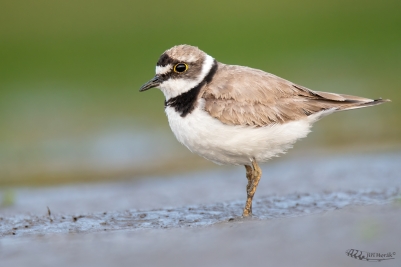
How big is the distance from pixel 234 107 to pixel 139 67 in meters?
9.89

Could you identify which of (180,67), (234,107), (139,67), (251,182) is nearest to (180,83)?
(180,67)

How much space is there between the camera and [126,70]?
1538 cm

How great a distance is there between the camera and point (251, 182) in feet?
21.1

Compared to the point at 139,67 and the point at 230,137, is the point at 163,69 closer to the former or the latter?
the point at 230,137

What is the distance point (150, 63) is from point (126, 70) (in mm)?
660

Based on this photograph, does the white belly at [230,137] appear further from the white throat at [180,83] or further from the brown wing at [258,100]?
the white throat at [180,83]

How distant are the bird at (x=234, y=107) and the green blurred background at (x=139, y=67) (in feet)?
10.3

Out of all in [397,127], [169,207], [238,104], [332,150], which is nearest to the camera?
[238,104]

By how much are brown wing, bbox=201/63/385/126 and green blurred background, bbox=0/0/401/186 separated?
3185 millimetres

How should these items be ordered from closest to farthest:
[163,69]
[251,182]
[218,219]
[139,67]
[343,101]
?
[218,219], [163,69], [343,101], [251,182], [139,67]

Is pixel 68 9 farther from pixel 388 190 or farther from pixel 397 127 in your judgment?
pixel 388 190

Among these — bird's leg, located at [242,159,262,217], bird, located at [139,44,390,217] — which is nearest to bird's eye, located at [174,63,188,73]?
bird, located at [139,44,390,217]

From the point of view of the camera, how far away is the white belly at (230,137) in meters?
5.72

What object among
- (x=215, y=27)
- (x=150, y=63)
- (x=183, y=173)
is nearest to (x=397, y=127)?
(x=183, y=173)
